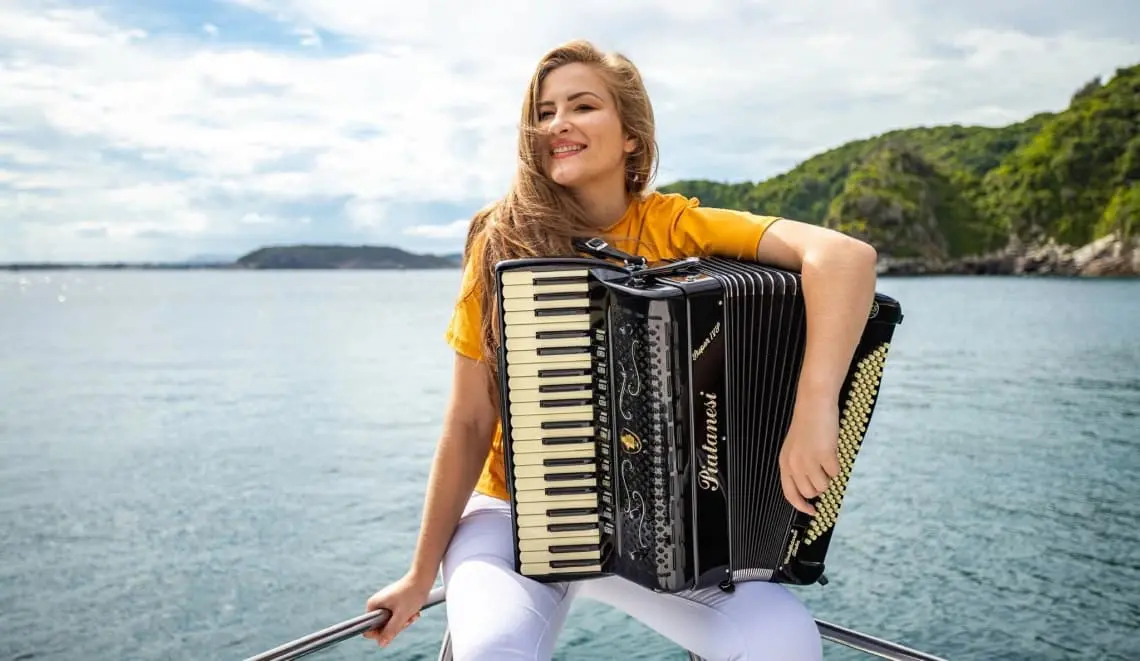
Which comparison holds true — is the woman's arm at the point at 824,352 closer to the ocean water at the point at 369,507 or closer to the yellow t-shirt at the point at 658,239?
the yellow t-shirt at the point at 658,239

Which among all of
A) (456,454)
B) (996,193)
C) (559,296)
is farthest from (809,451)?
(996,193)

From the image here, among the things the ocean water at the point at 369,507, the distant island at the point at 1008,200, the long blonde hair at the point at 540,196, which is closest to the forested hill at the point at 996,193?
the distant island at the point at 1008,200

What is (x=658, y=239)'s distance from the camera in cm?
248

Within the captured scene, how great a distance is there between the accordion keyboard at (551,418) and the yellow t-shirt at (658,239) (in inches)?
11.5

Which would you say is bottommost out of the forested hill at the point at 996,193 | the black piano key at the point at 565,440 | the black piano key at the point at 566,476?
the black piano key at the point at 566,476

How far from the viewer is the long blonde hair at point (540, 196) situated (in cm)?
232

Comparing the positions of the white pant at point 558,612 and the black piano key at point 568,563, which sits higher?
the black piano key at point 568,563

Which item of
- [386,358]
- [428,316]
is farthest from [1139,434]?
[428,316]

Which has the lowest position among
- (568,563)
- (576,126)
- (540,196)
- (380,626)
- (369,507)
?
(369,507)

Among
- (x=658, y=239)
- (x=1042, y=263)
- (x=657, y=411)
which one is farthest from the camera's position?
(x=1042, y=263)

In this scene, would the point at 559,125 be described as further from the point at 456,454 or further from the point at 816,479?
the point at 816,479

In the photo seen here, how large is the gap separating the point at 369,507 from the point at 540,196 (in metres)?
15.4

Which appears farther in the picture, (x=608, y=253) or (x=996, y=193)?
(x=996, y=193)

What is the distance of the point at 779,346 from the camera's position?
2.10 metres
